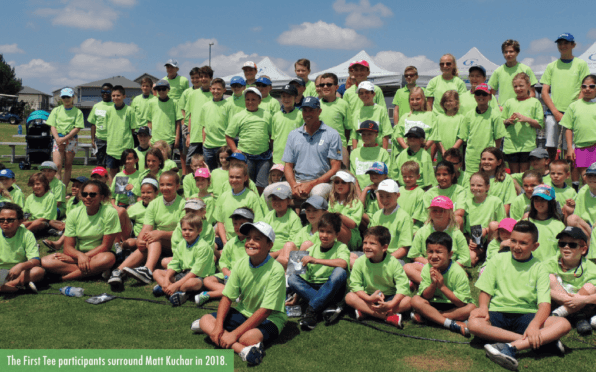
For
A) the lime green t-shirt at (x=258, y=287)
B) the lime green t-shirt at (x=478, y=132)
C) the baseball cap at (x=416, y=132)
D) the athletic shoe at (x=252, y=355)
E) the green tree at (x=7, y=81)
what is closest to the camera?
the athletic shoe at (x=252, y=355)

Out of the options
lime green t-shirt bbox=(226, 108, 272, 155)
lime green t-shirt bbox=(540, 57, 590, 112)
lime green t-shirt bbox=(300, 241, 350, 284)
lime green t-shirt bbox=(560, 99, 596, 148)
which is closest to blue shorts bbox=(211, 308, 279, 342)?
lime green t-shirt bbox=(300, 241, 350, 284)

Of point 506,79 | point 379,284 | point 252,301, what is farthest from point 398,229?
point 506,79

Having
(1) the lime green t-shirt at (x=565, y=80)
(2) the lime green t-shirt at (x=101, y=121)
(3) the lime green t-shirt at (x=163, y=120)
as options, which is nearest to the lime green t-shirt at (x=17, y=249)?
(3) the lime green t-shirt at (x=163, y=120)

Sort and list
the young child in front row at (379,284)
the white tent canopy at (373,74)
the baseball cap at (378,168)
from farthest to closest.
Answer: the white tent canopy at (373,74)
the baseball cap at (378,168)
the young child in front row at (379,284)

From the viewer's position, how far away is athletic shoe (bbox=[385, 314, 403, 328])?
187 inches

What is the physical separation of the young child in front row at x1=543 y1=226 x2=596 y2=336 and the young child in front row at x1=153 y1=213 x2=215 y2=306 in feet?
11.9

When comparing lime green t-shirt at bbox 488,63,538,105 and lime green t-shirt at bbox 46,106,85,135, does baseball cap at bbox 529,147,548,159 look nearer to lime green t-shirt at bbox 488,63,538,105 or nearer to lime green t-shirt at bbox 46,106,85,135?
lime green t-shirt at bbox 488,63,538,105

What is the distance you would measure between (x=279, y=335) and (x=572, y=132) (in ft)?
18.5

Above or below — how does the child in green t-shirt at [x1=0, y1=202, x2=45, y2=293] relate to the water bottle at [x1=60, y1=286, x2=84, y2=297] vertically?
above

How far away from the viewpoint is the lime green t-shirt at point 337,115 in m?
7.76

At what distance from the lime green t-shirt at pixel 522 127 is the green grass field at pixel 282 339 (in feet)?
13.1

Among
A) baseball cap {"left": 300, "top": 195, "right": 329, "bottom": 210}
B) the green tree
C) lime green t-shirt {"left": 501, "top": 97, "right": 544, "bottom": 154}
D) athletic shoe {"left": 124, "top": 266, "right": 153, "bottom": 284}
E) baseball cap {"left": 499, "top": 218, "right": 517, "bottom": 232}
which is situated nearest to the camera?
baseball cap {"left": 300, "top": 195, "right": 329, "bottom": 210}

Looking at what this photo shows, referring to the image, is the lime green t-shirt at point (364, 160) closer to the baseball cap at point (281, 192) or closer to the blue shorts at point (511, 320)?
the baseball cap at point (281, 192)

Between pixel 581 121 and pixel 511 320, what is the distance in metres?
4.26
